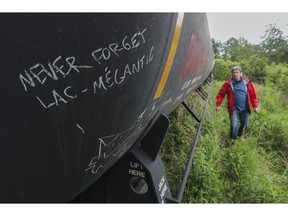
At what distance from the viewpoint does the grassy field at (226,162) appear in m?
3.14

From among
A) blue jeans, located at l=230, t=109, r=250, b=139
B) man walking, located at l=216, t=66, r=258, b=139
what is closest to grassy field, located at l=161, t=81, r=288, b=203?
blue jeans, located at l=230, t=109, r=250, b=139

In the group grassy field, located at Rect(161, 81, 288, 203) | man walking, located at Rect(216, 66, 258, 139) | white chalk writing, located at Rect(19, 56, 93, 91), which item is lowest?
grassy field, located at Rect(161, 81, 288, 203)

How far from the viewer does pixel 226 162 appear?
3873 millimetres

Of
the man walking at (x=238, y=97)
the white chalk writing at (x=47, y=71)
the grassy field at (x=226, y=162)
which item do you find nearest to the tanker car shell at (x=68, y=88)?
the white chalk writing at (x=47, y=71)

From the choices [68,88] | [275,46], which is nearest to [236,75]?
[68,88]

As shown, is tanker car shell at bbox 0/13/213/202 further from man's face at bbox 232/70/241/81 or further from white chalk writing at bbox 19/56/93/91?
man's face at bbox 232/70/241/81

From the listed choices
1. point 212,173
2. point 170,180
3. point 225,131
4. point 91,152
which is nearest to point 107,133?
point 91,152

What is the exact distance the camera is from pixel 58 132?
2.57 feet

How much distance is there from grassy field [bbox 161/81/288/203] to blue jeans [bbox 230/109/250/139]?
0.46ft

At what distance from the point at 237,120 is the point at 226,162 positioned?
112 centimetres

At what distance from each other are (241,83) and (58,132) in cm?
437

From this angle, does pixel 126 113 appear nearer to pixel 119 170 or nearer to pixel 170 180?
pixel 119 170

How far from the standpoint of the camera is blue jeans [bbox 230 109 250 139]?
15.5 ft

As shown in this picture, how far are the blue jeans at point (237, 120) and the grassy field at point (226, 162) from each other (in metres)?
0.14
